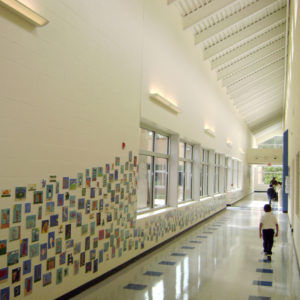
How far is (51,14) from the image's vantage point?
12.9 feet

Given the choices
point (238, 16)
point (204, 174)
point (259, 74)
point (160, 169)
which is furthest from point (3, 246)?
point (259, 74)

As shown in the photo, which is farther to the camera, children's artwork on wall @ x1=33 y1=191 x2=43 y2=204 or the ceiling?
the ceiling

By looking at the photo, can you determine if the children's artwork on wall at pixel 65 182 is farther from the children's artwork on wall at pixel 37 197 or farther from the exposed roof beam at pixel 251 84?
the exposed roof beam at pixel 251 84

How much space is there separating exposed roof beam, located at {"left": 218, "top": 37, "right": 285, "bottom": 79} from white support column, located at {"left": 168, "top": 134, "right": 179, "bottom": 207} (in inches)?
225

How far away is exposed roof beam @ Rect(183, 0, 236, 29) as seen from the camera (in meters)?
8.02

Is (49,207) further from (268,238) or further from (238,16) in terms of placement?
(238,16)

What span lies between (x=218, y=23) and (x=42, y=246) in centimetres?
767

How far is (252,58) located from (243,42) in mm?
1982

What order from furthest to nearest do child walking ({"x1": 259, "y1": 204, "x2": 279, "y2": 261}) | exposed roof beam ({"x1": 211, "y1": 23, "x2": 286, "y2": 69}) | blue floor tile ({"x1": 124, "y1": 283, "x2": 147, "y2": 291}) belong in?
exposed roof beam ({"x1": 211, "y1": 23, "x2": 286, "y2": 69}) < child walking ({"x1": 259, "y1": 204, "x2": 279, "y2": 261}) < blue floor tile ({"x1": 124, "y1": 283, "x2": 147, "y2": 291})

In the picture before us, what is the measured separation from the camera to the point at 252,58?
43.5 feet

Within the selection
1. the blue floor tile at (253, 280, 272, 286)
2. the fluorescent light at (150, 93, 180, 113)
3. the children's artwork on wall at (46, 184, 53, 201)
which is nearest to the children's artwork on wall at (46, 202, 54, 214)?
the children's artwork on wall at (46, 184, 53, 201)

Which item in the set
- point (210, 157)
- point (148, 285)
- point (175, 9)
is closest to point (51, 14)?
point (148, 285)

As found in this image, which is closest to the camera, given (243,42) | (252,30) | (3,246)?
(3,246)

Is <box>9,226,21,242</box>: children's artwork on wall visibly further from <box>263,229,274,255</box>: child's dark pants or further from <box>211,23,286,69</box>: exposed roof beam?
<box>211,23,286,69</box>: exposed roof beam
